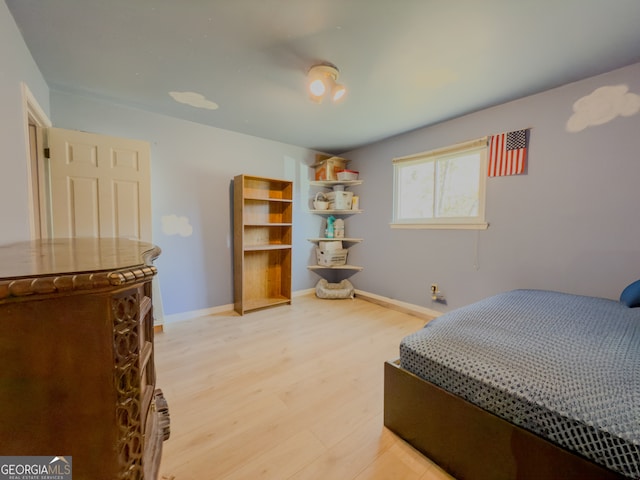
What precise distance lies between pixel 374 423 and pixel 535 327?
3.47 feet

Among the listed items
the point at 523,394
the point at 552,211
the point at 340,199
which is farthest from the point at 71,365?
the point at 340,199

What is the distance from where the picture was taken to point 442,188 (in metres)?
3.02

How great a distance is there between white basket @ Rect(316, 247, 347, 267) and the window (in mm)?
1027

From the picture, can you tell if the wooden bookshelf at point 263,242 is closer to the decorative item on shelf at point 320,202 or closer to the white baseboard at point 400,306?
the decorative item on shelf at point 320,202

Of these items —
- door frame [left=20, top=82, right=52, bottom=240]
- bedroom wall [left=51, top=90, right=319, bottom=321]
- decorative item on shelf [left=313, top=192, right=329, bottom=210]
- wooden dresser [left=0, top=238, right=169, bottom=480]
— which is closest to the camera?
wooden dresser [left=0, top=238, right=169, bottom=480]

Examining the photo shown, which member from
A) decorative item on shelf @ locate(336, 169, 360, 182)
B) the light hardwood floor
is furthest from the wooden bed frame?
decorative item on shelf @ locate(336, 169, 360, 182)

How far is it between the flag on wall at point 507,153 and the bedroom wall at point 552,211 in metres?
0.06

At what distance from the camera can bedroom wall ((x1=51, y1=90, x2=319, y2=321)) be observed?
252cm

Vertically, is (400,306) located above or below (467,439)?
below

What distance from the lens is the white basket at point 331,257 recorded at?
13.1ft

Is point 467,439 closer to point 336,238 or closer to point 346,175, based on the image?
point 336,238

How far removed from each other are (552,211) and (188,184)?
12.0ft

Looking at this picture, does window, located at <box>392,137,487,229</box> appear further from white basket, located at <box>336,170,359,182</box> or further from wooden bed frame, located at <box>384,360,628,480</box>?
wooden bed frame, located at <box>384,360,628,480</box>

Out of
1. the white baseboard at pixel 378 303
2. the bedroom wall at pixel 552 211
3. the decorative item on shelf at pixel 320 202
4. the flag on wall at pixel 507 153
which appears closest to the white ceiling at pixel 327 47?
the bedroom wall at pixel 552 211
